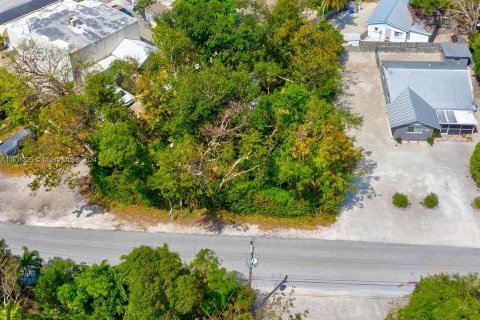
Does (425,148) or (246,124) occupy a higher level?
(246,124)

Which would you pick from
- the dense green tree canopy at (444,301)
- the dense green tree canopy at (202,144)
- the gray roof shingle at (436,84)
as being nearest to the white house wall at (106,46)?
the dense green tree canopy at (202,144)

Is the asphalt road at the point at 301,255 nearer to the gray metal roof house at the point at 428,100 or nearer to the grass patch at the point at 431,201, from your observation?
the grass patch at the point at 431,201

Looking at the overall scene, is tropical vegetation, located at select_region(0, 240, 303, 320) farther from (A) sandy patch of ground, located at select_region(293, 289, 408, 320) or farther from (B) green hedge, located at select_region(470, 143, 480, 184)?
(B) green hedge, located at select_region(470, 143, 480, 184)

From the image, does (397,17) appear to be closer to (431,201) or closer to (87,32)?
(431,201)

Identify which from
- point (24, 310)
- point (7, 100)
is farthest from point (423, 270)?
point (7, 100)

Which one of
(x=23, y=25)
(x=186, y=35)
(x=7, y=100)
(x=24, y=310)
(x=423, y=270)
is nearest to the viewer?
(x=24, y=310)

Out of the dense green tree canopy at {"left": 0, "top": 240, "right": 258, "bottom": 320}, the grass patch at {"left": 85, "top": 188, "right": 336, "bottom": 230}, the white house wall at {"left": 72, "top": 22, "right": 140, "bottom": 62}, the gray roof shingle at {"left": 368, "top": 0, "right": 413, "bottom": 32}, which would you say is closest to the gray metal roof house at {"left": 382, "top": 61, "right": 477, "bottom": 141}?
the gray roof shingle at {"left": 368, "top": 0, "right": 413, "bottom": 32}

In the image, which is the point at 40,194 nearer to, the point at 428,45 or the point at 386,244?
the point at 386,244

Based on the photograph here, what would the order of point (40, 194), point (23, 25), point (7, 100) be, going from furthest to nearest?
point (23, 25) < point (7, 100) < point (40, 194)
